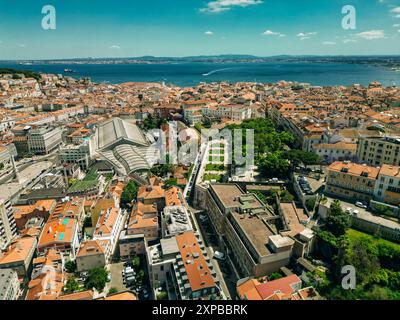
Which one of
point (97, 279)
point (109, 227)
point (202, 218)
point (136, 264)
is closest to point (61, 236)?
point (109, 227)

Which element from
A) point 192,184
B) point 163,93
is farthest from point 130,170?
point 163,93

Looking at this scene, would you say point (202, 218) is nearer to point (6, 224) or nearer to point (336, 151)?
point (6, 224)

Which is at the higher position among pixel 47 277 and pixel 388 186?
pixel 388 186

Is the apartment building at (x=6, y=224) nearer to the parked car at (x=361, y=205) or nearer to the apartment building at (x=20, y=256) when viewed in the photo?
the apartment building at (x=20, y=256)

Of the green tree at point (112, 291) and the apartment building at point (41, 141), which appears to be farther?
the apartment building at point (41, 141)

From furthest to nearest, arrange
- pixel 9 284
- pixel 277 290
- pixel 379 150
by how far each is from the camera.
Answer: pixel 379 150 < pixel 9 284 < pixel 277 290

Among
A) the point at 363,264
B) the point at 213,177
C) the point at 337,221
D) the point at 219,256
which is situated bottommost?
the point at 219,256

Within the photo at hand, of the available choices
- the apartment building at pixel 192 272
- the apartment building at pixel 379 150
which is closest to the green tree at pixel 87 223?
the apartment building at pixel 192 272
